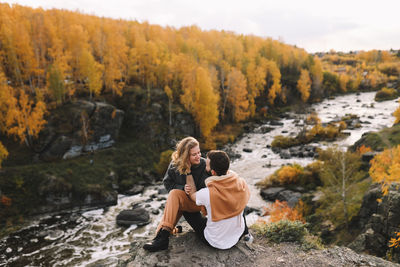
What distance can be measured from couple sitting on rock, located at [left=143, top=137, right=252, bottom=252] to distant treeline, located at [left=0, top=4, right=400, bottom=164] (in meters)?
27.7

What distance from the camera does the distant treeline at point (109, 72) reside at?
104 feet

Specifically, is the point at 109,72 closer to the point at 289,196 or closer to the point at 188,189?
the point at 289,196

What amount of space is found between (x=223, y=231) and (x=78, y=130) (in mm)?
31550

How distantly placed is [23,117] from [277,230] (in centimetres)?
3199

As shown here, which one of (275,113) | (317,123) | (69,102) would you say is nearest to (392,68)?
(275,113)

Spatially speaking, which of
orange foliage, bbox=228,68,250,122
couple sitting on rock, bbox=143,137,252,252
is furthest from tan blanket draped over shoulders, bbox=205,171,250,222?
orange foliage, bbox=228,68,250,122

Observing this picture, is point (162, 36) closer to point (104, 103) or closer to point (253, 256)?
point (104, 103)

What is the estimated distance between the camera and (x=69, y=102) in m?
34.3

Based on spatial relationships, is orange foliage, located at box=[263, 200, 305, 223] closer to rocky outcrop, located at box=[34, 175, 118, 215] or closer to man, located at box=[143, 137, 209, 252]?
man, located at box=[143, 137, 209, 252]

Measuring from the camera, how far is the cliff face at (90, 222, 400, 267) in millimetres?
5344

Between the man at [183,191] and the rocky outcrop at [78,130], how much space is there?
2863 cm

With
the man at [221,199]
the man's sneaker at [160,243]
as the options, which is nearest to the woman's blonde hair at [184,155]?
the man at [221,199]

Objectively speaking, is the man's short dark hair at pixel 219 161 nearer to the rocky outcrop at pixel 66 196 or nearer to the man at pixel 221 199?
the man at pixel 221 199

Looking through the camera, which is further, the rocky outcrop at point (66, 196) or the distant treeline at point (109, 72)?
the distant treeline at point (109, 72)
